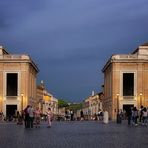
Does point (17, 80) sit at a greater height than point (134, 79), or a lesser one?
lesser

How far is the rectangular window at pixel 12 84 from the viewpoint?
10319cm

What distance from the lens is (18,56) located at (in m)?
99.7

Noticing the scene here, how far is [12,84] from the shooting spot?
106 m

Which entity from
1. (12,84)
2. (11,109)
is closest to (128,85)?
(12,84)

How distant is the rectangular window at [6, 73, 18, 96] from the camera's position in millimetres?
103188

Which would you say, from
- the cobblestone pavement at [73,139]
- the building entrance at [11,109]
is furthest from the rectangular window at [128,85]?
the cobblestone pavement at [73,139]

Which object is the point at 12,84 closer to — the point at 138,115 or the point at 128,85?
the point at 128,85

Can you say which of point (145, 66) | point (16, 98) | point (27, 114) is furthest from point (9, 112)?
point (27, 114)

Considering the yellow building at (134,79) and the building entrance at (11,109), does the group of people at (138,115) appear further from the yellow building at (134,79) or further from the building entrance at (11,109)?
Answer: the building entrance at (11,109)

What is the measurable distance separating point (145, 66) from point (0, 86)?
953 inches

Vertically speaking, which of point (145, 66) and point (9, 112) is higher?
point (145, 66)

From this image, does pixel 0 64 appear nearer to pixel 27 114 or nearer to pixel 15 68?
pixel 15 68

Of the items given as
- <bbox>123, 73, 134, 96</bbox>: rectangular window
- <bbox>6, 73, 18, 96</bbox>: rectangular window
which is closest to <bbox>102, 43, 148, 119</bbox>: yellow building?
<bbox>123, 73, 134, 96</bbox>: rectangular window

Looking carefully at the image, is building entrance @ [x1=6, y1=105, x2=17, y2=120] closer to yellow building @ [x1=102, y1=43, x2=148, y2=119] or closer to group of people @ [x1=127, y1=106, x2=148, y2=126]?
yellow building @ [x1=102, y1=43, x2=148, y2=119]
